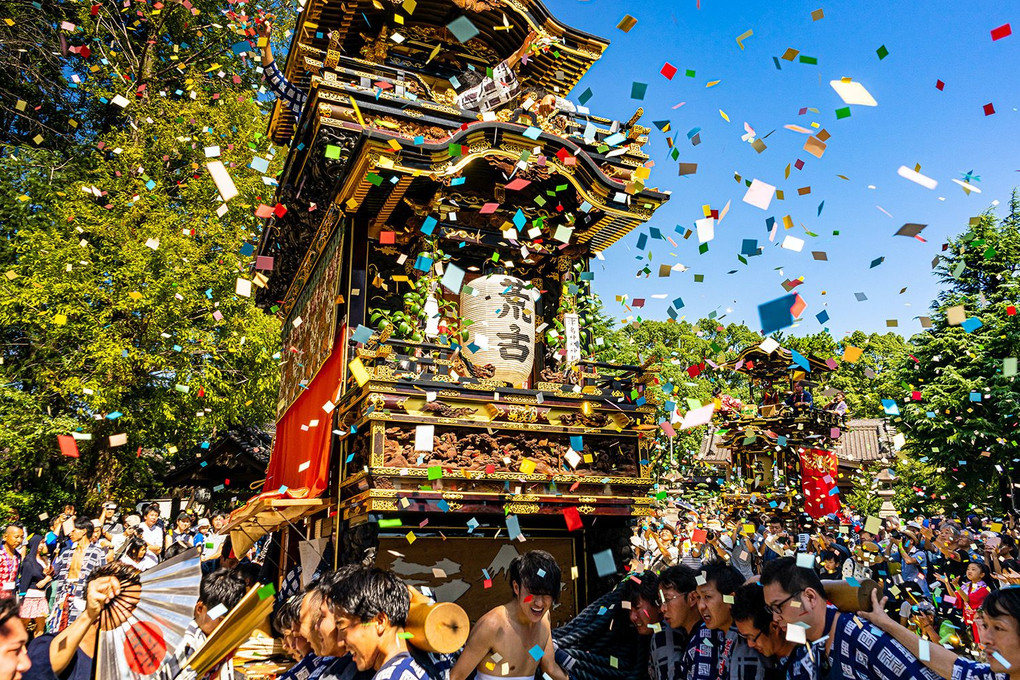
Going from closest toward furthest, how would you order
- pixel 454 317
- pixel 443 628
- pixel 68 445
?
pixel 443 628, pixel 454 317, pixel 68 445

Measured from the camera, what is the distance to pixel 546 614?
4.62 meters

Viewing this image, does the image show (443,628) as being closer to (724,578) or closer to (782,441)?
(724,578)

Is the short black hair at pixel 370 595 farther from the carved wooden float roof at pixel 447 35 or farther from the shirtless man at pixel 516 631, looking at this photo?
the carved wooden float roof at pixel 447 35

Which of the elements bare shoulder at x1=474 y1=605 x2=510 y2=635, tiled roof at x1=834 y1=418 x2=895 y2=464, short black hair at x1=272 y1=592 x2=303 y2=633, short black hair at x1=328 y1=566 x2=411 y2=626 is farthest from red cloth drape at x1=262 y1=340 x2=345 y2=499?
tiled roof at x1=834 y1=418 x2=895 y2=464

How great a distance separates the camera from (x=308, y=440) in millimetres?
11266

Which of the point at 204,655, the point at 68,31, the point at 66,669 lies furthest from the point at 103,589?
the point at 68,31

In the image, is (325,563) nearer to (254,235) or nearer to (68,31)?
(254,235)

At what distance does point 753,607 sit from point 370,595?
2211 millimetres

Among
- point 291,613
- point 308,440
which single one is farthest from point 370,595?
point 308,440

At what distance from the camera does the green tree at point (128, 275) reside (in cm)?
1647

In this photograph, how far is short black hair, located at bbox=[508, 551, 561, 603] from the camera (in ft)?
14.2

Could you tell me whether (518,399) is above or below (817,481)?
above

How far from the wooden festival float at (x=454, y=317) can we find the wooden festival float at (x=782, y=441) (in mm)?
12973

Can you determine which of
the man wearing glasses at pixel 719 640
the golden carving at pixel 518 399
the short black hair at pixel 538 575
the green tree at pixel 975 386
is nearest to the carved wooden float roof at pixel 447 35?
the golden carving at pixel 518 399
